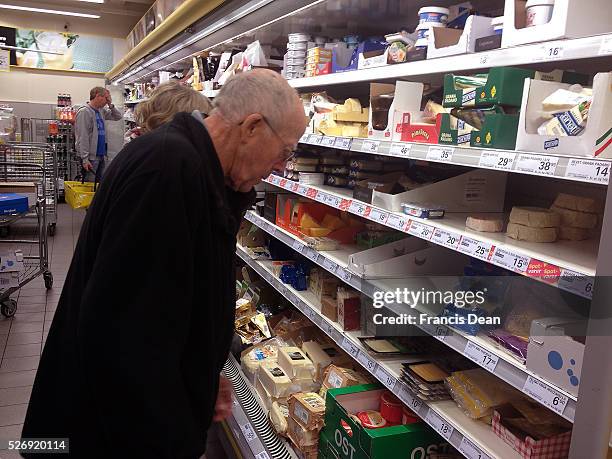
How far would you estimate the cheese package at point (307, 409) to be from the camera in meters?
2.39

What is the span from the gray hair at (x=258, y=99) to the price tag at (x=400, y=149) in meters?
0.76

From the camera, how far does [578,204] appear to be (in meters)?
1.73

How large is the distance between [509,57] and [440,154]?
0.36 m

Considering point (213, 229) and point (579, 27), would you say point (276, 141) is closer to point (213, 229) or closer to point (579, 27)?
point (213, 229)

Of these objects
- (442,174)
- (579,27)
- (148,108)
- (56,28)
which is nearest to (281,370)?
(442,174)

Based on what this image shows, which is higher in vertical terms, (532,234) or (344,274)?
(532,234)

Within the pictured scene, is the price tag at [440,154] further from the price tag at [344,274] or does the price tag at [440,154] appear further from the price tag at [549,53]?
the price tag at [344,274]

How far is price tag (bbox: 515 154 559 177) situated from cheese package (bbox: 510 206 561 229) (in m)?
0.29

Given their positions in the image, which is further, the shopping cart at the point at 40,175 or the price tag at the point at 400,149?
the shopping cart at the point at 40,175

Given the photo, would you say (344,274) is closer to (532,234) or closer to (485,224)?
(485,224)

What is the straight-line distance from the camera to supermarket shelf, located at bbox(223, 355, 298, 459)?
2.54 metres

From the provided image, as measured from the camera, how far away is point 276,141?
133 centimetres

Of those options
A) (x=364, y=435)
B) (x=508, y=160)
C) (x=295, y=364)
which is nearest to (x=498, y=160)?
(x=508, y=160)

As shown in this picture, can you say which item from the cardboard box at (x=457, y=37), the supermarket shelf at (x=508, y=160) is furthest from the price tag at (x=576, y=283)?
the cardboard box at (x=457, y=37)
